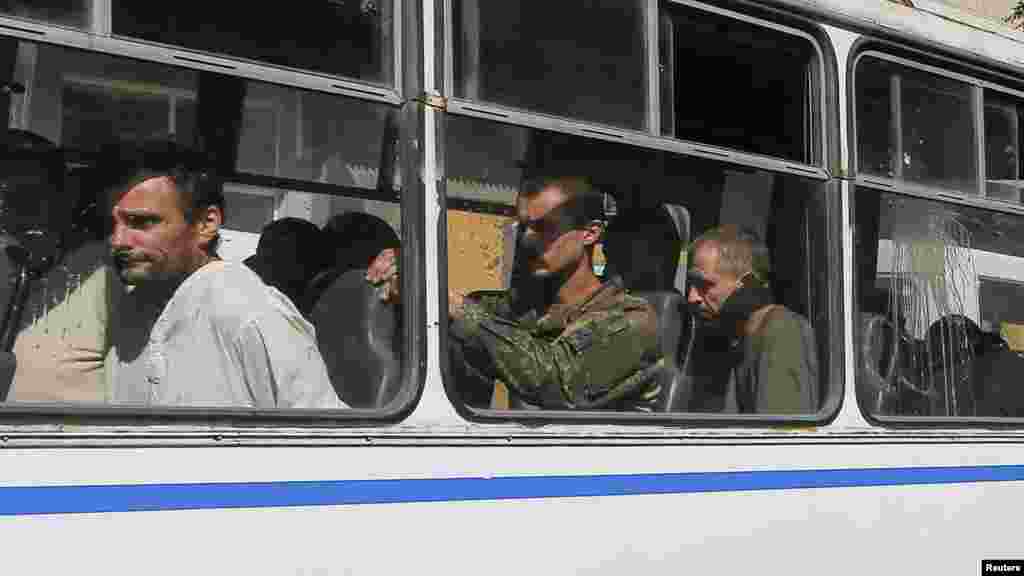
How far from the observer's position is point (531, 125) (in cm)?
403

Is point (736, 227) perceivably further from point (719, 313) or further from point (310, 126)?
point (310, 126)

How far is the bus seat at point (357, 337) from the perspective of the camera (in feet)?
12.0

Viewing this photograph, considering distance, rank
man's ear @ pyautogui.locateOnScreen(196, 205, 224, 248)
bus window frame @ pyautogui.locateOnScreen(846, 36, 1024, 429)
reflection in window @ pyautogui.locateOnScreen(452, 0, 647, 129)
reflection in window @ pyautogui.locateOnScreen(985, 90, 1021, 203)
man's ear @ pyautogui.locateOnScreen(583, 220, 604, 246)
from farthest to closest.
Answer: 1. reflection in window @ pyautogui.locateOnScreen(985, 90, 1021, 203)
2. bus window frame @ pyautogui.locateOnScreen(846, 36, 1024, 429)
3. man's ear @ pyautogui.locateOnScreen(583, 220, 604, 246)
4. reflection in window @ pyautogui.locateOnScreen(452, 0, 647, 129)
5. man's ear @ pyautogui.locateOnScreen(196, 205, 224, 248)

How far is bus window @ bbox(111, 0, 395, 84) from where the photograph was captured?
3.34 meters

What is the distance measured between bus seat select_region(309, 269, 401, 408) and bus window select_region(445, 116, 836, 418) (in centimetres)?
17

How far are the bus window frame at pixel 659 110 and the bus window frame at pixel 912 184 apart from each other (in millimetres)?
103

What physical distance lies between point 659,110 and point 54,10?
175cm

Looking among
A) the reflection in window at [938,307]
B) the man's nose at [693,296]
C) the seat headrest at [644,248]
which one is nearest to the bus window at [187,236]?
the seat headrest at [644,248]

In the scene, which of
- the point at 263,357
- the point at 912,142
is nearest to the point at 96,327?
the point at 263,357

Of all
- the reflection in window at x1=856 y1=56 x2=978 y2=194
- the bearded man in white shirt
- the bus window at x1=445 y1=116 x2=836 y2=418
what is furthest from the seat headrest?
the bearded man in white shirt

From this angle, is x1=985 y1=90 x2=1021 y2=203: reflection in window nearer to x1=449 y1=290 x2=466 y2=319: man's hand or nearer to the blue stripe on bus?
the blue stripe on bus

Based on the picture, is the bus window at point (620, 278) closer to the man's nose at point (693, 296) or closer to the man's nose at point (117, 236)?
the man's nose at point (693, 296)

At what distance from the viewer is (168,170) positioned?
135 inches

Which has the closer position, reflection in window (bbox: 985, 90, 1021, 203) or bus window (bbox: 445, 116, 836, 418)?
bus window (bbox: 445, 116, 836, 418)
